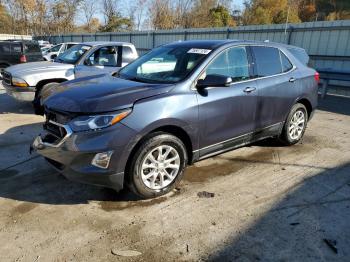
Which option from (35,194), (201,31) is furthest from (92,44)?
(201,31)

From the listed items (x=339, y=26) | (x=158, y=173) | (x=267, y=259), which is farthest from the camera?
(x=339, y=26)

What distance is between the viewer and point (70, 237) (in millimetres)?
3191

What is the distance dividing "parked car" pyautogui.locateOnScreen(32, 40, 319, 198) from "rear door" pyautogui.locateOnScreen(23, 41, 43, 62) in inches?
433

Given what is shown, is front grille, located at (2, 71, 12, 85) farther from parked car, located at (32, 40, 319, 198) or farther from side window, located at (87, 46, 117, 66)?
parked car, located at (32, 40, 319, 198)

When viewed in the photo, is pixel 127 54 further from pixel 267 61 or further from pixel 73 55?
pixel 267 61

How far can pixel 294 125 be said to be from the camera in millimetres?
5715

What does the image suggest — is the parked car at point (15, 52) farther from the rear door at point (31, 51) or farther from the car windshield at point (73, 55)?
the car windshield at point (73, 55)

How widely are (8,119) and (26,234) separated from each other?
4.96 metres

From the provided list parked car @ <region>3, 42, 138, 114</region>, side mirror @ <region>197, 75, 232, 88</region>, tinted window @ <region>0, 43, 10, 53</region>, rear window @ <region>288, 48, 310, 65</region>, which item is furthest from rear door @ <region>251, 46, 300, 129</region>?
tinted window @ <region>0, 43, 10, 53</region>

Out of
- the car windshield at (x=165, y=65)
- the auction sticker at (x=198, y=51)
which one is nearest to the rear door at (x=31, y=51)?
the car windshield at (x=165, y=65)

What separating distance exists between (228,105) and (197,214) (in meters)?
1.49

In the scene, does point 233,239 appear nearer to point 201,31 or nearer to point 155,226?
point 155,226

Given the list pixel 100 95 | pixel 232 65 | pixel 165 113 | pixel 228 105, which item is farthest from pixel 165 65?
pixel 100 95

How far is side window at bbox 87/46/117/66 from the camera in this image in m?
8.15
